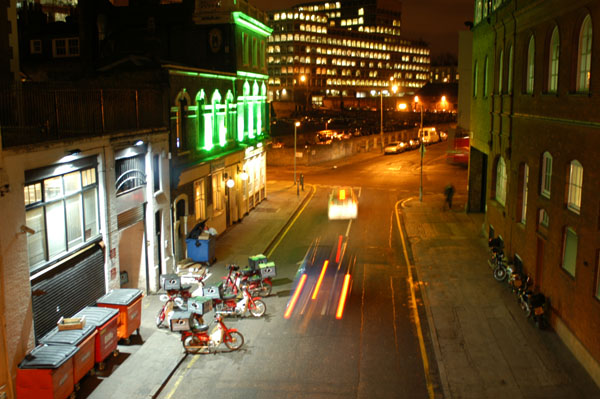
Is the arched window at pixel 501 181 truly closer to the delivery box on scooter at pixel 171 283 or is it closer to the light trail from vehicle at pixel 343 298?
the light trail from vehicle at pixel 343 298

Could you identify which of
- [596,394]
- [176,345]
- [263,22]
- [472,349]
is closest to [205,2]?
[263,22]

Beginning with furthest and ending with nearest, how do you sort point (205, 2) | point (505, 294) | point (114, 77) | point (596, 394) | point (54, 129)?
point (205, 2) < point (114, 77) < point (505, 294) < point (54, 129) < point (596, 394)

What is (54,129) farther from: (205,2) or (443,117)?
(443,117)

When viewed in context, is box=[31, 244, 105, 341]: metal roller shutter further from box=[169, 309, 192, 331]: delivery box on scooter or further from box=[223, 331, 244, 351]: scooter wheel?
box=[223, 331, 244, 351]: scooter wheel

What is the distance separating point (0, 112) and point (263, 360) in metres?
9.46

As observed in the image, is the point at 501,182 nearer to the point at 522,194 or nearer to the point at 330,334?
the point at 522,194

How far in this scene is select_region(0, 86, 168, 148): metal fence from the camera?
1448cm

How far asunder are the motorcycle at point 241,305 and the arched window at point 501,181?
39.7 feet

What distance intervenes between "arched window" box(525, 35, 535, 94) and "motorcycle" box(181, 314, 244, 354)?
12587 mm

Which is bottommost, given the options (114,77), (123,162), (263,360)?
(263,360)

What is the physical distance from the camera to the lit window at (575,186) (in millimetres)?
14250

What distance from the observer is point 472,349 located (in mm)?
14344

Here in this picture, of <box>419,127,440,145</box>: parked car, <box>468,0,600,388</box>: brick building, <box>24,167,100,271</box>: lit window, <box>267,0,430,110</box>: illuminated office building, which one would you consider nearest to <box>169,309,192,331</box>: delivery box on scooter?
<box>24,167,100,271</box>: lit window

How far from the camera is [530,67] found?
18.9 m
